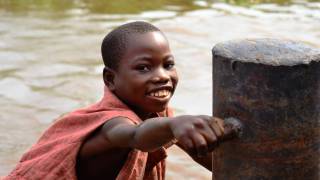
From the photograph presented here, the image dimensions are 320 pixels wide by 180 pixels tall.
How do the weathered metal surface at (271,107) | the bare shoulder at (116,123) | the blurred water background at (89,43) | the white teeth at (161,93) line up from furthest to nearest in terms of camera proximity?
the blurred water background at (89,43)
the white teeth at (161,93)
the bare shoulder at (116,123)
the weathered metal surface at (271,107)

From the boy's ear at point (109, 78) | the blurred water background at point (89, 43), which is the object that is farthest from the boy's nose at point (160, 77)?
the blurred water background at point (89, 43)

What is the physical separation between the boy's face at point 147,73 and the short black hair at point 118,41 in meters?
0.02

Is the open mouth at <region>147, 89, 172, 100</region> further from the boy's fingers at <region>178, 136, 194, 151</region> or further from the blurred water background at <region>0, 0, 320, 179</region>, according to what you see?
the blurred water background at <region>0, 0, 320, 179</region>

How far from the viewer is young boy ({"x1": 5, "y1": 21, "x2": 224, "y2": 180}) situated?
2295mm

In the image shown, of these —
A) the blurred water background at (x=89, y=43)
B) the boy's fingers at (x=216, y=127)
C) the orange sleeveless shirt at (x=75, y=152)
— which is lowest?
the blurred water background at (x=89, y=43)

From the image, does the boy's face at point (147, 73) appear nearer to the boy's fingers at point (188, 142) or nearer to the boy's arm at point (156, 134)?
the boy's arm at point (156, 134)

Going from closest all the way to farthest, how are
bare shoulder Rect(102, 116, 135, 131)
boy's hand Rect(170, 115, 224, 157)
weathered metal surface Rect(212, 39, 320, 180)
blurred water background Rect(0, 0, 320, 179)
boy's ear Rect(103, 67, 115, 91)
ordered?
boy's hand Rect(170, 115, 224, 157) → weathered metal surface Rect(212, 39, 320, 180) → bare shoulder Rect(102, 116, 135, 131) → boy's ear Rect(103, 67, 115, 91) → blurred water background Rect(0, 0, 320, 179)

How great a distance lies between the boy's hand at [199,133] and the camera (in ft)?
5.31

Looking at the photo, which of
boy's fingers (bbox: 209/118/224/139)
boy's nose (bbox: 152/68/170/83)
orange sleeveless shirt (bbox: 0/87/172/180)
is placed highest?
boy's fingers (bbox: 209/118/224/139)

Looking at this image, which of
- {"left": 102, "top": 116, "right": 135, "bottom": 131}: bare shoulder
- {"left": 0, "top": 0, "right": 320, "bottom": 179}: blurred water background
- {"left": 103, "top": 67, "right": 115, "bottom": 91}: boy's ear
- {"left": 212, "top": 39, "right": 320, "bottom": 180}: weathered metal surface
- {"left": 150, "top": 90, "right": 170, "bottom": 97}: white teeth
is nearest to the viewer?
{"left": 212, "top": 39, "right": 320, "bottom": 180}: weathered metal surface

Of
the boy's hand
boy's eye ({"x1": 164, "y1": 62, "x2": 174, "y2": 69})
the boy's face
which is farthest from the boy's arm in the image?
boy's eye ({"x1": 164, "y1": 62, "x2": 174, "y2": 69})

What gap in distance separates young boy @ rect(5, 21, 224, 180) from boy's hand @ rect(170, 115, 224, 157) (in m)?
0.45

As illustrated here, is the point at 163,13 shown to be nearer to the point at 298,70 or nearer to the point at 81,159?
the point at 81,159

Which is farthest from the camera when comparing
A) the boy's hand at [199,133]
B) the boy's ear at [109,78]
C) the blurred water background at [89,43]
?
the blurred water background at [89,43]
